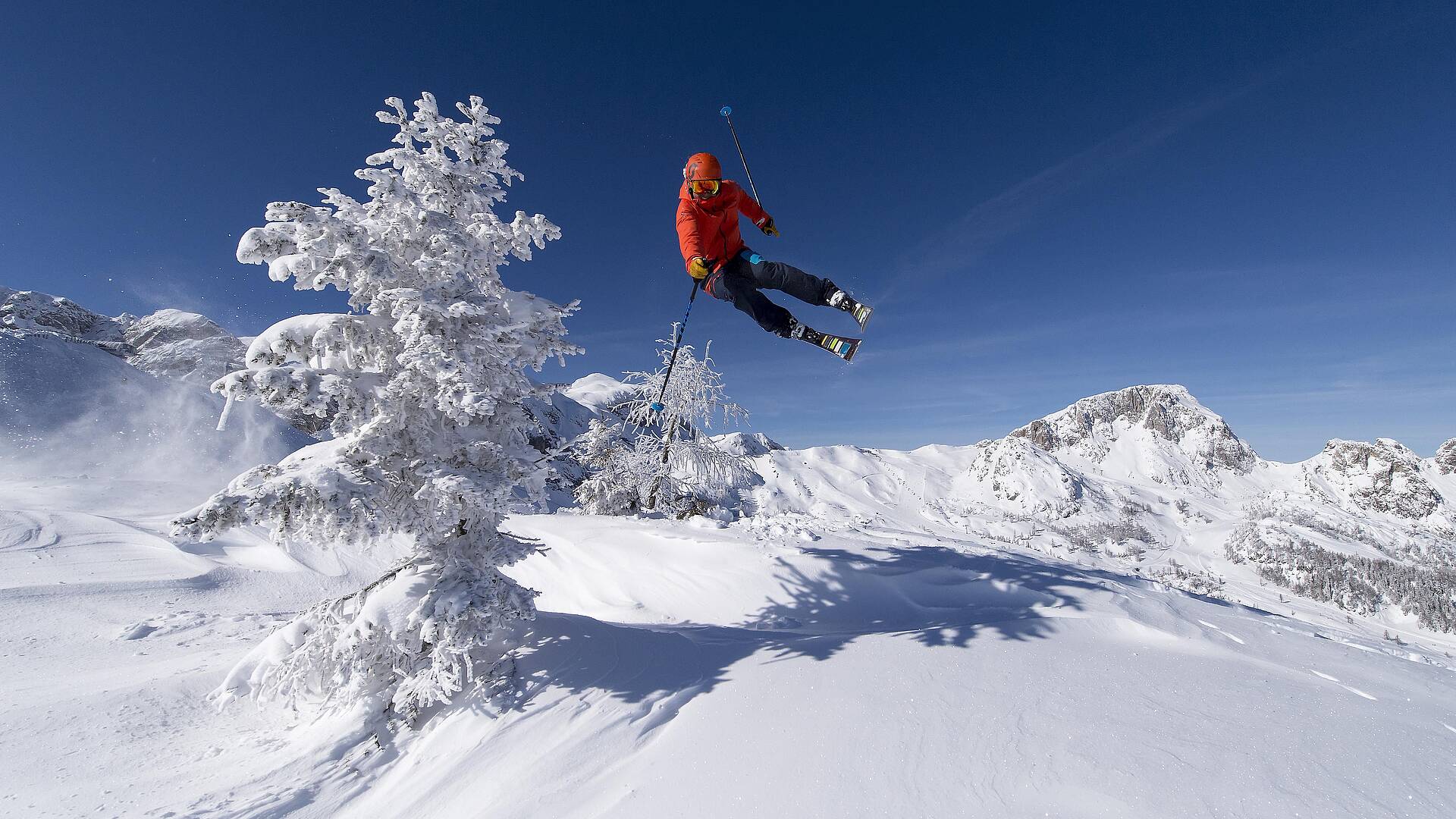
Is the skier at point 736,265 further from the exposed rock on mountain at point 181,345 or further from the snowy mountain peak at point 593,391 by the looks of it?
the snowy mountain peak at point 593,391

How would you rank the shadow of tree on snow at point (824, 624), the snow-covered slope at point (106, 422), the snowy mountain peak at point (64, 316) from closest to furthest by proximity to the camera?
the shadow of tree on snow at point (824, 624) → the snow-covered slope at point (106, 422) → the snowy mountain peak at point (64, 316)

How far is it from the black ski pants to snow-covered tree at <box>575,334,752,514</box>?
838cm

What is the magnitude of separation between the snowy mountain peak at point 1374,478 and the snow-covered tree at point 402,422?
758 ft

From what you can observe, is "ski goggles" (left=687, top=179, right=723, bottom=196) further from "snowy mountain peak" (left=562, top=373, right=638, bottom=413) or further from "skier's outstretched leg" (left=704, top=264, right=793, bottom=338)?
"snowy mountain peak" (left=562, top=373, right=638, bottom=413)

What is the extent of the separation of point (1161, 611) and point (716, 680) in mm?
6590

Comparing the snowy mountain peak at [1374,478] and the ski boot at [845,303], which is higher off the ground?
the snowy mountain peak at [1374,478]

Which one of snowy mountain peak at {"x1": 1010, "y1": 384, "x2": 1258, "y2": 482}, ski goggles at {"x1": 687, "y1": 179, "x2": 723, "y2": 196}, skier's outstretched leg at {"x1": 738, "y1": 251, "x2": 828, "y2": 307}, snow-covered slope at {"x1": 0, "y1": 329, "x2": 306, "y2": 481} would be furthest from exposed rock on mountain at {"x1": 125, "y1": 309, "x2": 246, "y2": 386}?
snowy mountain peak at {"x1": 1010, "y1": 384, "x2": 1258, "y2": 482}

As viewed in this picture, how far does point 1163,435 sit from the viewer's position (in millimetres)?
183000

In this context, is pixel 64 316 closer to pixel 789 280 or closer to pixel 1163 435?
pixel 789 280

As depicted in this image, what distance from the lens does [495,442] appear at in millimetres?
6098

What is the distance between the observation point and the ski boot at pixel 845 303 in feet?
21.7

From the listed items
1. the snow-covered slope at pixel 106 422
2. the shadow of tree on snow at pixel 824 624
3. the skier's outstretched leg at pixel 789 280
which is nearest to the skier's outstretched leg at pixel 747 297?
the skier's outstretched leg at pixel 789 280

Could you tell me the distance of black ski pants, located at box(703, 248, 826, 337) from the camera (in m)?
6.70

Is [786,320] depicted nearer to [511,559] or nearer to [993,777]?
[511,559]
